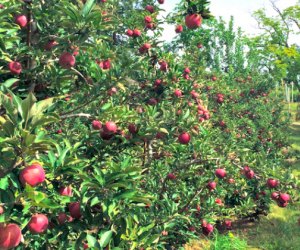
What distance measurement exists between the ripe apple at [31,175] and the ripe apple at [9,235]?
0.67ft

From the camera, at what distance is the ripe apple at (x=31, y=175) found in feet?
5.32

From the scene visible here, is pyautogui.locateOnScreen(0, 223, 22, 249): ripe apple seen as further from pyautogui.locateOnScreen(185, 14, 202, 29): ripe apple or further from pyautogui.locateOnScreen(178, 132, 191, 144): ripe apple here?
pyautogui.locateOnScreen(185, 14, 202, 29): ripe apple

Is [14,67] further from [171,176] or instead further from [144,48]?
[144,48]

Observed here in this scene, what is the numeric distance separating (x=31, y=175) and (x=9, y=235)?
27 centimetres

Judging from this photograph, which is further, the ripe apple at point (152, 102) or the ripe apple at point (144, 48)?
the ripe apple at point (144, 48)

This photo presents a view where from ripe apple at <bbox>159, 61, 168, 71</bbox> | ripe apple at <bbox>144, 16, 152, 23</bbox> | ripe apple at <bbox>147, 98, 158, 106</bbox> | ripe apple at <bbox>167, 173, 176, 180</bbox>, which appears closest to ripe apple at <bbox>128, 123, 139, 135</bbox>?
ripe apple at <bbox>167, 173, 176, 180</bbox>

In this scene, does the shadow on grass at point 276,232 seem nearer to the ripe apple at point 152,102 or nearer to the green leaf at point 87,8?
the ripe apple at point 152,102

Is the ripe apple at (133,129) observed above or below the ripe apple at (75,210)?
above

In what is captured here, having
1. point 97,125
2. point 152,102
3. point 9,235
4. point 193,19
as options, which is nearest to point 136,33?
point 152,102

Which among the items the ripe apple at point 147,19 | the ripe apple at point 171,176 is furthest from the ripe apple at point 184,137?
the ripe apple at point 147,19

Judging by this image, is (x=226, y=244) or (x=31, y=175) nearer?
(x=31, y=175)

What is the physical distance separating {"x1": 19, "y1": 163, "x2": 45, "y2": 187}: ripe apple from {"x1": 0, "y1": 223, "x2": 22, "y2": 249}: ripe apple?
0.67ft

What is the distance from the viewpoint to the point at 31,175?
1.63 m

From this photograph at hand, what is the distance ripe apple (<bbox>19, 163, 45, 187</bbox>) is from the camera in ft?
5.32
